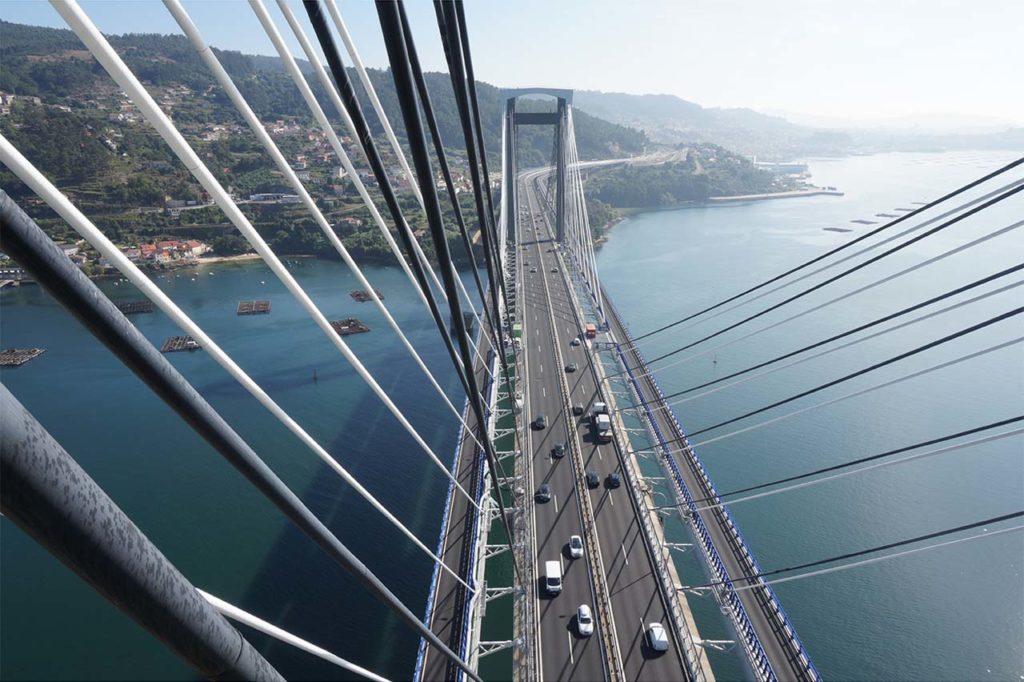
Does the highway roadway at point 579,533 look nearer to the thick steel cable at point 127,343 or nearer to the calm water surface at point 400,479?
the calm water surface at point 400,479

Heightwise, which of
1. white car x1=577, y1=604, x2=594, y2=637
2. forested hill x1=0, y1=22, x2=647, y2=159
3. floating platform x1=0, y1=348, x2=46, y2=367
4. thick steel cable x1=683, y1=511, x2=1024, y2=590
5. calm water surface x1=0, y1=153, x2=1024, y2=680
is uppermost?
forested hill x1=0, y1=22, x2=647, y2=159

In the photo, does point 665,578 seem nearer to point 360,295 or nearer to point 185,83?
point 360,295

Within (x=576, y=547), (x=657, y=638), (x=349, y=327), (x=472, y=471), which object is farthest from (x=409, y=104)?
(x=349, y=327)

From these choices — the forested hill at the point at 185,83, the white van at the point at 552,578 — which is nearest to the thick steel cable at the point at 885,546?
the white van at the point at 552,578

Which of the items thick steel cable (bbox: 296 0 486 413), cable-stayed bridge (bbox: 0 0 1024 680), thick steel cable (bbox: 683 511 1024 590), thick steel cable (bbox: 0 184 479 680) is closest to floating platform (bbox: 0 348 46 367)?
cable-stayed bridge (bbox: 0 0 1024 680)

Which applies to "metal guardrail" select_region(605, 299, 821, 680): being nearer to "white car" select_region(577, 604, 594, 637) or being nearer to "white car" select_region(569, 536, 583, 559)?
"white car" select_region(569, 536, 583, 559)

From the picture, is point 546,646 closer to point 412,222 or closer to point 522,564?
point 522,564

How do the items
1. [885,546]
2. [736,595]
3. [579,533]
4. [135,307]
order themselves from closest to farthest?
[885,546], [736,595], [579,533], [135,307]
